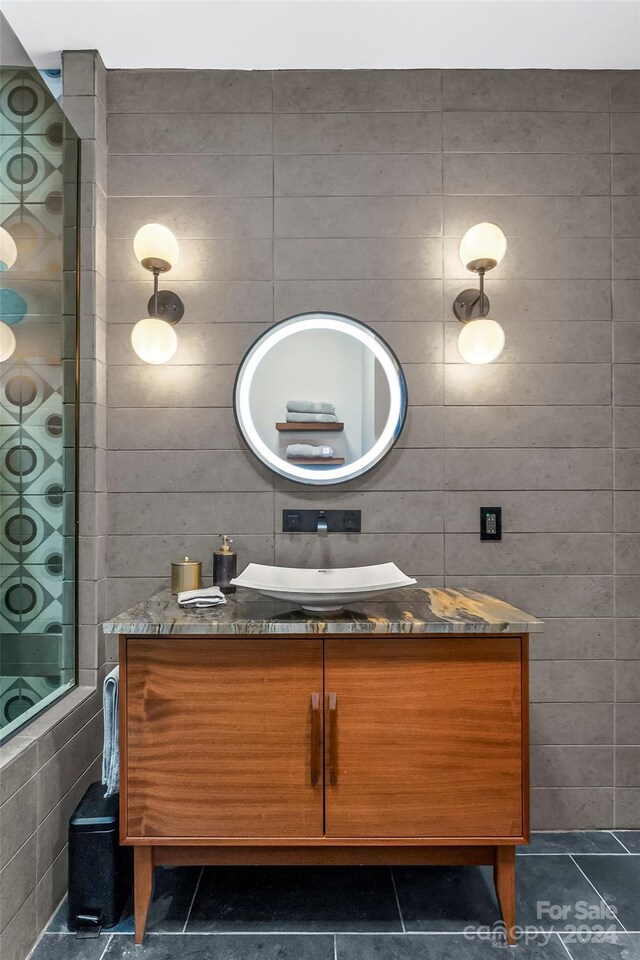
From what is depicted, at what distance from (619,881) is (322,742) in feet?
3.46

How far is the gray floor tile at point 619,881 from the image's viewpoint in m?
1.58

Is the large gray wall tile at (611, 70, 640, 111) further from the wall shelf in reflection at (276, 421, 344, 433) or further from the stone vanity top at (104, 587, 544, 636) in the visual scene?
the stone vanity top at (104, 587, 544, 636)

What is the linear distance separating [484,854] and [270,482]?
126 cm

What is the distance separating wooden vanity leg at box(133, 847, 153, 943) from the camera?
4.84 ft

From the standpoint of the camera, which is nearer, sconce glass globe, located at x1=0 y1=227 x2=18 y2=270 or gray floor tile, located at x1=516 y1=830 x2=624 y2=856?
sconce glass globe, located at x1=0 y1=227 x2=18 y2=270

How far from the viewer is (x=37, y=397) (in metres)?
1.69

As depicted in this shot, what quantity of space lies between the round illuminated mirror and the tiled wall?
0.06 m

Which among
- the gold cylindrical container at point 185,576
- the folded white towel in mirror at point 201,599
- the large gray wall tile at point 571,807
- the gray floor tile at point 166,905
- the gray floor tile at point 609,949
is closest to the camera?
the gray floor tile at point 609,949

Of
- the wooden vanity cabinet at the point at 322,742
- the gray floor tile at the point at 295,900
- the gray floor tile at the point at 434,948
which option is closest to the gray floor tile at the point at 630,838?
the gray floor tile at the point at 434,948

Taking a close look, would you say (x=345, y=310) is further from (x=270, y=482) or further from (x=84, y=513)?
(x=84, y=513)

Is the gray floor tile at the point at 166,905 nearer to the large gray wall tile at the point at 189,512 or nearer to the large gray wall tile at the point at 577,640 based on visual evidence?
the large gray wall tile at the point at 189,512

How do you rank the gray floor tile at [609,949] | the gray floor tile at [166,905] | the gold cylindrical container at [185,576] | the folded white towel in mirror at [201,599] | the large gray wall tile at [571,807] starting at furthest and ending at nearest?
the large gray wall tile at [571,807], the gold cylindrical container at [185,576], the folded white towel in mirror at [201,599], the gray floor tile at [166,905], the gray floor tile at [609,949]

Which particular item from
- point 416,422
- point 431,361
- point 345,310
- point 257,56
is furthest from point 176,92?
point 416,422

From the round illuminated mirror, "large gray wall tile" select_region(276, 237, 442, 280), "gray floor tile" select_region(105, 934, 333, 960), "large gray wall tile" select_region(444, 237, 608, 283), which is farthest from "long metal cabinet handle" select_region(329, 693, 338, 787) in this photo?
"large gray wall tile" select_region(444, 237, 608, 283)
